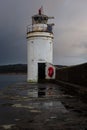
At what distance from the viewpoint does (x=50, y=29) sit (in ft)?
87.6

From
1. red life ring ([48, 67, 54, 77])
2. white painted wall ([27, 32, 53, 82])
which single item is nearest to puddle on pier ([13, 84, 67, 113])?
white painted wall ([27, 32, 53, 82])

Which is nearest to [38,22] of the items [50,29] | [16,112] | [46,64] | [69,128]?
[50,29]

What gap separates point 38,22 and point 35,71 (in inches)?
182

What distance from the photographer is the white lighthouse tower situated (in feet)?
83.9

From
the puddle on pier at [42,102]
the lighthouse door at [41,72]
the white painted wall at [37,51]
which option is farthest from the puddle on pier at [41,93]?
the lighthouse door at [41,72]

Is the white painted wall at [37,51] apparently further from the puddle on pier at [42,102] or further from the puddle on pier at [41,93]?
the puddle on pier at [42,102]

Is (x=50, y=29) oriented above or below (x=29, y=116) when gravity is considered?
above

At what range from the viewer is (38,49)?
83.8ft

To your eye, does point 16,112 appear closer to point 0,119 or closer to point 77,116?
point 0,119

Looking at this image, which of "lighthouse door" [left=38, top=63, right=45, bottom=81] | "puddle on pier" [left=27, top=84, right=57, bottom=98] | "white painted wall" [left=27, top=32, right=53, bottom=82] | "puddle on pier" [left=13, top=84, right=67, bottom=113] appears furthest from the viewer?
"lighthouse door" [left=38, top=63, right=45, bottom=81]

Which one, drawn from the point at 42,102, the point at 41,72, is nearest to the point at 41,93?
the point at 42,102

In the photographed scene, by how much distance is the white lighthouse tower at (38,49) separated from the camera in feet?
83.9

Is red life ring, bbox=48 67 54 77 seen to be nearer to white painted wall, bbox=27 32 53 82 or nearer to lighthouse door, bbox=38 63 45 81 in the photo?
lighthouse door, bbox=38 63 45 81

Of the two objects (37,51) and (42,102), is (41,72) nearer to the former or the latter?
(37,51)
